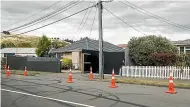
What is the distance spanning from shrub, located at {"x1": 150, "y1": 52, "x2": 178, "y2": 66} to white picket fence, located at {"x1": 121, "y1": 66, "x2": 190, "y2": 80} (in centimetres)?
165

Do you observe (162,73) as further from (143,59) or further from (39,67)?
(39,67)

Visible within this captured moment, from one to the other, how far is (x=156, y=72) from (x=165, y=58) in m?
1.86

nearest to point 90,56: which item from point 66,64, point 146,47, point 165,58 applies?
point 66,64

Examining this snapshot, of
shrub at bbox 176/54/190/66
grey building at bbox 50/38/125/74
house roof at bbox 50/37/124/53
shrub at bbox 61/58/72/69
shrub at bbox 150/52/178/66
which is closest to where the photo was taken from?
shrub at bbox 176/54/190/66

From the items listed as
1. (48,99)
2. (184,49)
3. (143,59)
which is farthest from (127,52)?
(48,99)

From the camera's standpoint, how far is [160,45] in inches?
1222

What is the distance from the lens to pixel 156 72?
26.2 m

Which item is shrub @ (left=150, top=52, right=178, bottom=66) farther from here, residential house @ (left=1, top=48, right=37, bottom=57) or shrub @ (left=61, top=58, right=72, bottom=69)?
residential house @ (left=1, top=48, right=37, bottom=57)

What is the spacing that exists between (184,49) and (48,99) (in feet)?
90.3

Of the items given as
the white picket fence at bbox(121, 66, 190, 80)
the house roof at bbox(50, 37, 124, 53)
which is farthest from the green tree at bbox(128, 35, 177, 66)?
the house roof at bbox(50, 37, 124, 53)

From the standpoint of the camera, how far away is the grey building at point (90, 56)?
2984 centimetres

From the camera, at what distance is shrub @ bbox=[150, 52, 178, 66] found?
27297mm

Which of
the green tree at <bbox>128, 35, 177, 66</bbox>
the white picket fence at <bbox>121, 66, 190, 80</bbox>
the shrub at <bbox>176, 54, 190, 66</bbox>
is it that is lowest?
the white picket fence at <bbox>121, 66, 190, 80</bbox>

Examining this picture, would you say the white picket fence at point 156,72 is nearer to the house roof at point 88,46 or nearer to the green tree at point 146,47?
the green tree at point 146,47
